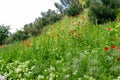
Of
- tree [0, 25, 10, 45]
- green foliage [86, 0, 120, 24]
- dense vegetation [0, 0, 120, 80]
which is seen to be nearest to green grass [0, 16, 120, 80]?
dense vegetation [0, 0, 120, 80]

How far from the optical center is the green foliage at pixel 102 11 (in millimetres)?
14595

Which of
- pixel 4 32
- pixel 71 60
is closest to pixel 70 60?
pixel 71 60

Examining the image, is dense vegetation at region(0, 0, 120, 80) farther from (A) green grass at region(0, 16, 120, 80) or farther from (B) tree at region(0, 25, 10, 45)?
(B) tree at region(0, 25, 10, 45)

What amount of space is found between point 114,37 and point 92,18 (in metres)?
4.97

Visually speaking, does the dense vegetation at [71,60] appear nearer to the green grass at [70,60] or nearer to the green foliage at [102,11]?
the green grass at [70,60]

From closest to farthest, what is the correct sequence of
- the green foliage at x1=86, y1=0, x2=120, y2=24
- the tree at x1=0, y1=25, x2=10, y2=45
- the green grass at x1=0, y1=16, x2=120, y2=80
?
the green grass at x1=0, y1=16, x2=120, y2=80 < the green foliage at x1=86, y1=0, x2=120, y2=24 < the tree at x1=0, y1=25, x2=10, y2=45

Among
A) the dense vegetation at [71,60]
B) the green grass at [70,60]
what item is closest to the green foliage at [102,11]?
the dense vegetation at [71,60]

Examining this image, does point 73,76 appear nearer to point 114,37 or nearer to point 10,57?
point 114,37

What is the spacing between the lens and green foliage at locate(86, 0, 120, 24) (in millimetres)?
14595

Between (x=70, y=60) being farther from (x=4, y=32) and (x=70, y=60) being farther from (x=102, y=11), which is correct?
(x=4, y=32)

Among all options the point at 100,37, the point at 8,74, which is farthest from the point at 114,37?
the point at 8,74

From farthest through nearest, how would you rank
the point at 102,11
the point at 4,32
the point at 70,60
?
the point at 4,32
the point at 102,11
the point at 70,60

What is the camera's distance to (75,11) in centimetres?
2444

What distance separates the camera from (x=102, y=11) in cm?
1456
